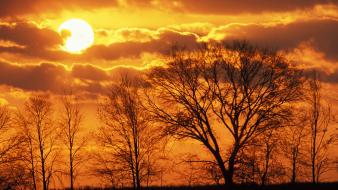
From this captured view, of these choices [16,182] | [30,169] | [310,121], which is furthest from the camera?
[310,121]

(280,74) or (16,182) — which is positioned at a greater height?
(280,74)

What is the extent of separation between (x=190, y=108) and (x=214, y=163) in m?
4.86

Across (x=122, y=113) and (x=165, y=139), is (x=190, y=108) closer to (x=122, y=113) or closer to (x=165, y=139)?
(x=165, y=139)

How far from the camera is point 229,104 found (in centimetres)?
5197

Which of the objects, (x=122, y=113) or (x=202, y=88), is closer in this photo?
(x=202, y=88)

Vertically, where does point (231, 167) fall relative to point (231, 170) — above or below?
above

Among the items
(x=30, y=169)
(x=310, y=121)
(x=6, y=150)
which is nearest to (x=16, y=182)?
(x=6, y=150)

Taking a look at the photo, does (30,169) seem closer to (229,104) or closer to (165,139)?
(165,139)

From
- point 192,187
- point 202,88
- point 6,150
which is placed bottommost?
point 192,187

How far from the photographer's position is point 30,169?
57750mm

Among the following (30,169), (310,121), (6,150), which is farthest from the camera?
(310,121)

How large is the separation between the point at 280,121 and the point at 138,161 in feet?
44.4

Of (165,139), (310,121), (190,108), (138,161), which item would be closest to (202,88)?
(190,108)

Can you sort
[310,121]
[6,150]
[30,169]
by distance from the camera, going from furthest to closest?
[310,121] → [30,169] → [6,150]
